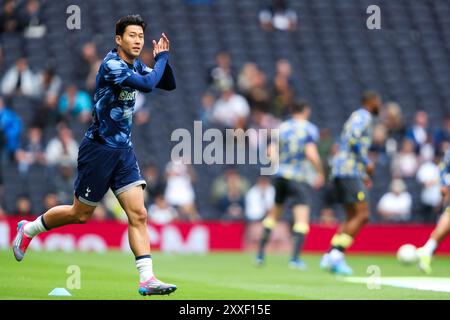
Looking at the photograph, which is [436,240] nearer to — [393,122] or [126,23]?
[126,23]

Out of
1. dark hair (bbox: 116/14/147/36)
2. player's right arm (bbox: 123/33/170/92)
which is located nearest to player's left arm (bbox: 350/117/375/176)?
player's right arm (bbox: 123/33/170/92)

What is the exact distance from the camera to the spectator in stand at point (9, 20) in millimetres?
22641

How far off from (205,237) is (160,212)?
1014 mm

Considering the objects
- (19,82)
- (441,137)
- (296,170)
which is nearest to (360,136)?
(296,170)

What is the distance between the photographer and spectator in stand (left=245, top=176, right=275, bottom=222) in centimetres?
2061

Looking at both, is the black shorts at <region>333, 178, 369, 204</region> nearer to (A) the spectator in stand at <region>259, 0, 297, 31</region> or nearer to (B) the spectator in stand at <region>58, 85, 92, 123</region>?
(B) the spectator in stand at <region>58, 85, 92, 123</region>

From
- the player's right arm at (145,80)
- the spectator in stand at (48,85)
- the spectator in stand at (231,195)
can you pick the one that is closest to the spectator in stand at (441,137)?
the spectator in stand at (231,195)

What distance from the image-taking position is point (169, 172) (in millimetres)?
21047

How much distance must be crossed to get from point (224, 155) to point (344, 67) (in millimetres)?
4688

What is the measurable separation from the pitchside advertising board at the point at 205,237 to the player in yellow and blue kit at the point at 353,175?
5609mm

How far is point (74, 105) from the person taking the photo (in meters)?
21.5
